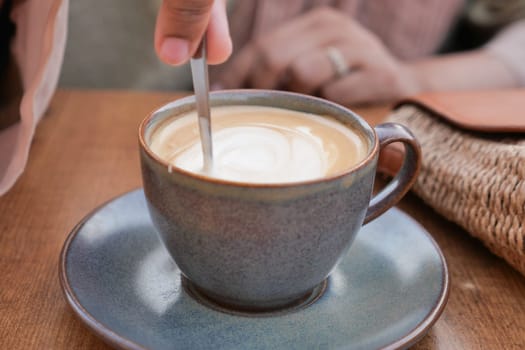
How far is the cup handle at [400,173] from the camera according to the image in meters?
0.52

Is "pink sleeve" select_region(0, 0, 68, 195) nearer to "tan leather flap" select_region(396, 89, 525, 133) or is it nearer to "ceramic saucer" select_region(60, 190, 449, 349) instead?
"ceramic saucer" select_region(60, 190, 449, 349)

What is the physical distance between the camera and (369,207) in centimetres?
54

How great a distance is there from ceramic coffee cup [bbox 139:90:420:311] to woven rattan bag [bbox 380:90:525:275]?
0.14m

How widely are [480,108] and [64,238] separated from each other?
0.47 m

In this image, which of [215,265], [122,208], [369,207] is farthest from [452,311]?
[122,208]

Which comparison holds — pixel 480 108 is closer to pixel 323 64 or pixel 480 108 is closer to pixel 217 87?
pixel 323 64

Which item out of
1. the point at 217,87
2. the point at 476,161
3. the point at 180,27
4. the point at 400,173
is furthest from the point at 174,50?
the point at 217,87

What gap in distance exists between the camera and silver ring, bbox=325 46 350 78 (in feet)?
3.42

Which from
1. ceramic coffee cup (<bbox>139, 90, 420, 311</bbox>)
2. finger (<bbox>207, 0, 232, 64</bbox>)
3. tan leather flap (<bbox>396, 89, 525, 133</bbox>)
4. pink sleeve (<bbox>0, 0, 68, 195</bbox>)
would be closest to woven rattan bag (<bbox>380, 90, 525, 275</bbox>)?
tan leather flap (<bbox>396, 89, 525, 133</bbox>)

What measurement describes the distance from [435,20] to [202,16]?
1.06m

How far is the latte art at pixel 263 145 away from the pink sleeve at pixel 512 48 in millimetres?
742

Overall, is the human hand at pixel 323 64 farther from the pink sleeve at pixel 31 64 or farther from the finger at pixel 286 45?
the pink sleeve at pixel 31 64

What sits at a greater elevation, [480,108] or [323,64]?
[480,108]

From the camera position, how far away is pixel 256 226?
0.43 meters
